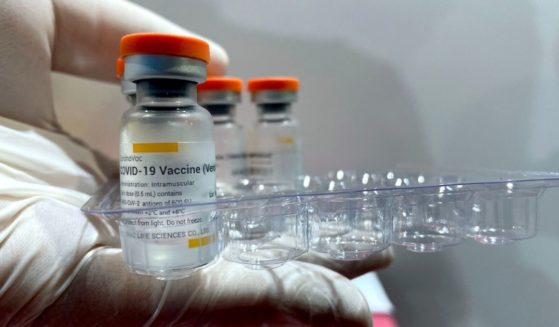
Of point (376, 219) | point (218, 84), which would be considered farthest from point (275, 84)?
point (376, 219)

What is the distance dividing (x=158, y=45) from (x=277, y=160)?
0.38m

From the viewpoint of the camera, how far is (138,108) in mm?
447

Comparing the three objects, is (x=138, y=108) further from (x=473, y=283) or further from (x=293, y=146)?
(x=473, y=283)

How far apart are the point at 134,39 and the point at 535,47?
72cm

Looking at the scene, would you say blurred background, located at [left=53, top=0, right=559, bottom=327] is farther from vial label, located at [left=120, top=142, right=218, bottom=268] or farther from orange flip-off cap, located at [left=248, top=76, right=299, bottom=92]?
vial label, located at [left=120, top=142, right=218, bottom=268]

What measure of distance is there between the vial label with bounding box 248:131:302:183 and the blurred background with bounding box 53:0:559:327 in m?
0.17

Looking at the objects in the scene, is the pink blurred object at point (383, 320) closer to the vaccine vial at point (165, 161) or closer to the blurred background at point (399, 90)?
the blurred background at point (399, 90)

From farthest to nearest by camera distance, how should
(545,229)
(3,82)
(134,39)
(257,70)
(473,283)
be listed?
(257,70) → (473,283) → (545,229) → (3,82) → (134,39)

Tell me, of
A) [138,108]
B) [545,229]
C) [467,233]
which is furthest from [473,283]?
[138,108]

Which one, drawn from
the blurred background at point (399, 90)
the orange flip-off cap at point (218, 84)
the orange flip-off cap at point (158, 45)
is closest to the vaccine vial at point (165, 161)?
the orange flip-off cap at point (158, 45)

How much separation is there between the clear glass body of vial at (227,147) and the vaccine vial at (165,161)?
290mm

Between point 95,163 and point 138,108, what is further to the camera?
point 95,163

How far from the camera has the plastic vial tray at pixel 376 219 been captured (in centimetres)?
51

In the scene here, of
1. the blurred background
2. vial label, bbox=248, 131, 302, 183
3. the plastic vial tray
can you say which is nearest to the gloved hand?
the plastic vial tray
